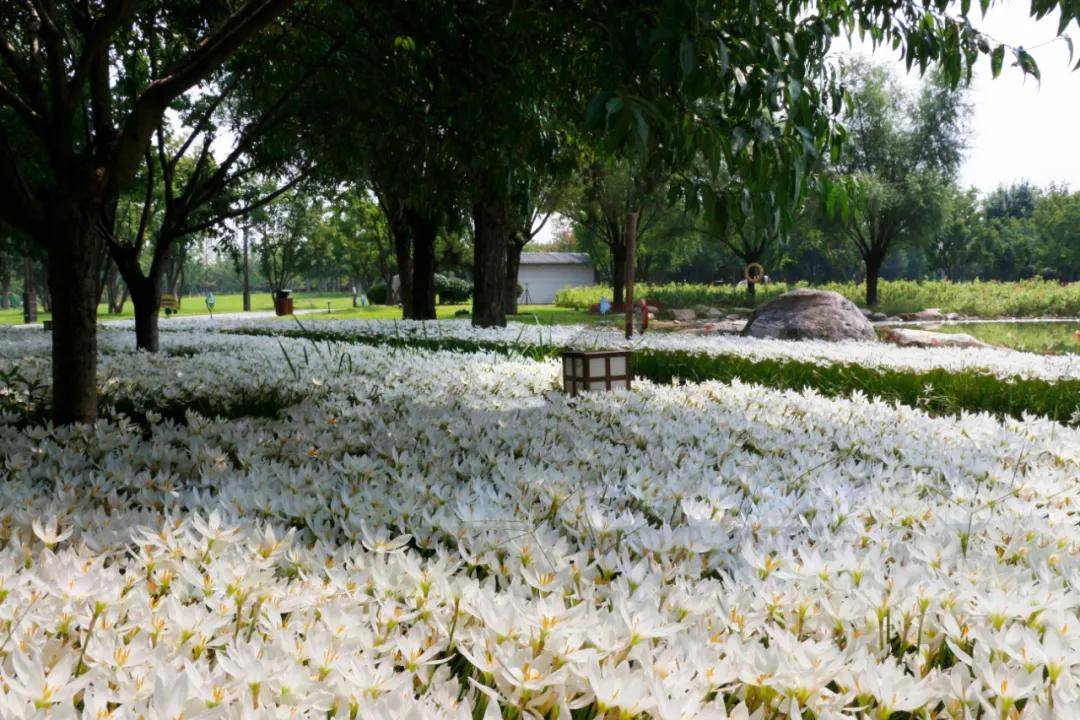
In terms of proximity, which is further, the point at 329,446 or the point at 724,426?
the point at 724,426

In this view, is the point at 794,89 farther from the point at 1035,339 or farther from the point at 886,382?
the point at 1035,339

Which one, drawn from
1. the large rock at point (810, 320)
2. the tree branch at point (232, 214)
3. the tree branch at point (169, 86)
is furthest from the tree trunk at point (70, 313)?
the large rock at point (810, 320)

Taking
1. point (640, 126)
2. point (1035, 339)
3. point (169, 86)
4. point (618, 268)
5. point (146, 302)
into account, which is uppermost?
point (618, 268)

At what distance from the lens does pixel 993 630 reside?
160 centimetres

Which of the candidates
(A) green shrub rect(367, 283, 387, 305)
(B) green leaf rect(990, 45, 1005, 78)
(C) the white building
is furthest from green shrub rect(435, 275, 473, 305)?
(B) green leaf rect(990, 45, 1005, 78)

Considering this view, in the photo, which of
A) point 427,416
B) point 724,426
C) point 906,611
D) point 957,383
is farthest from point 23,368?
point 957,383

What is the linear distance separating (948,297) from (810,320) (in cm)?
2928

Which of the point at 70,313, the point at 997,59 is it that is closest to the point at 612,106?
the point at 997,59

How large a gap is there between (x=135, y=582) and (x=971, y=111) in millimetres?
43781

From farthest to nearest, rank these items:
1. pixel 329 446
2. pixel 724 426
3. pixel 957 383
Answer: pixel 957 383 < pixel 724 426 < pixel 329 446

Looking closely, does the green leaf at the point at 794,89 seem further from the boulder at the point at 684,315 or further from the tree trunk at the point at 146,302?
the boulder at the point at 684,315

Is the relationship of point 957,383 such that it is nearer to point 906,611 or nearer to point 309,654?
point 906,611

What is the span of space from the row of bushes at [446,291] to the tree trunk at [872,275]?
24.2 metres

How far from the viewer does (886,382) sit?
23.0ft
